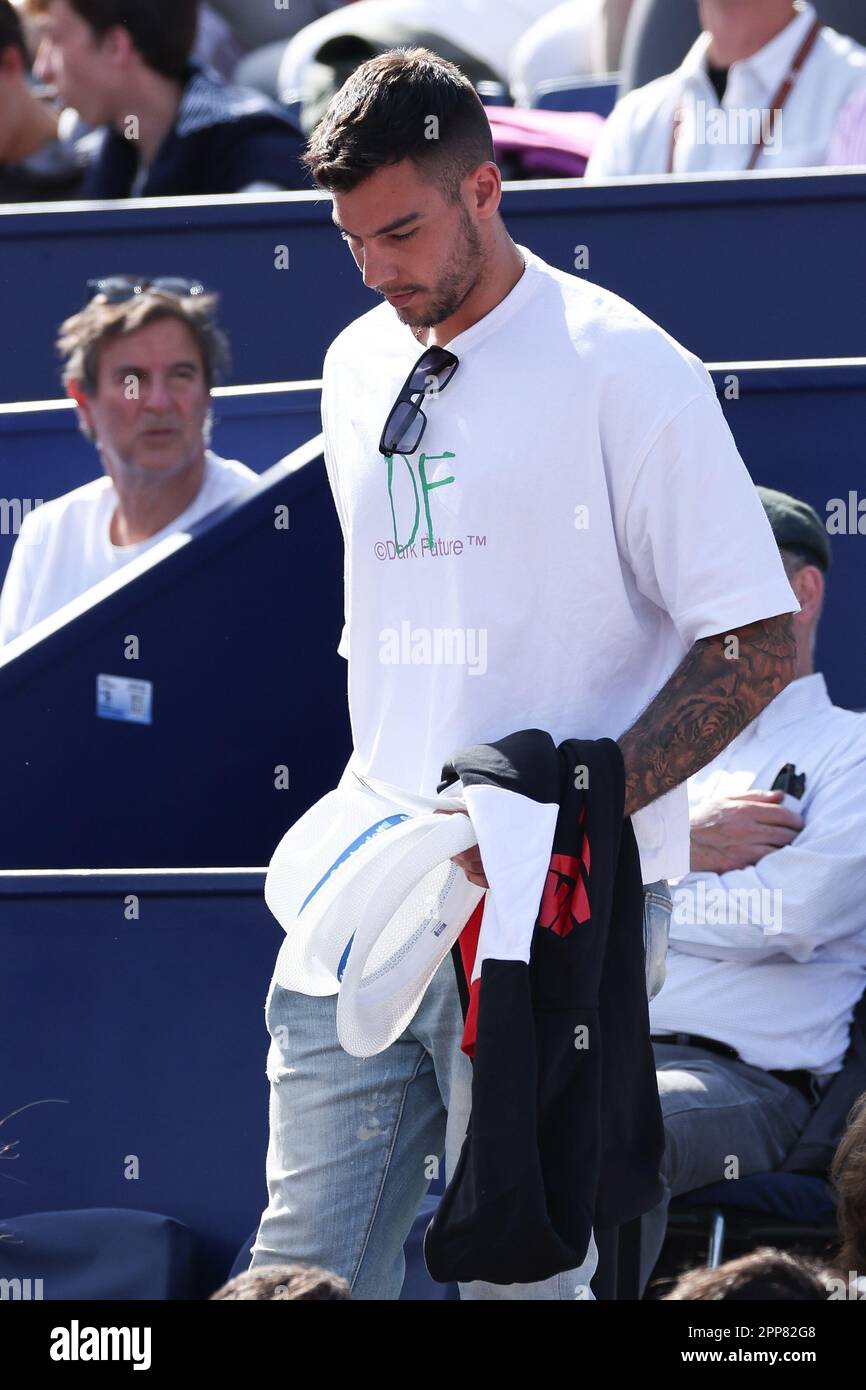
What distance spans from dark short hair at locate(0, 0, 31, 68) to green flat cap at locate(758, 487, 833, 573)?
3.04 metres

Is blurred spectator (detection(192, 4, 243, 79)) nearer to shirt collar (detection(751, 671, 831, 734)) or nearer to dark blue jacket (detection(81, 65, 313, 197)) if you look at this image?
dark blue jacket (detection(81, 65, 313, 197))

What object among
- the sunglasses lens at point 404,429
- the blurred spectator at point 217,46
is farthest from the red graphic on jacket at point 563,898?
the blurred spectator at point 217,46

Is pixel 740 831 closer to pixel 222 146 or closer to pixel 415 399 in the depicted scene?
pixel 415 399

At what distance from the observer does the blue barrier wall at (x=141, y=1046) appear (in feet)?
10.7

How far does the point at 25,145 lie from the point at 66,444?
1.36 metres

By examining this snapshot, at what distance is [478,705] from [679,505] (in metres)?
0.32

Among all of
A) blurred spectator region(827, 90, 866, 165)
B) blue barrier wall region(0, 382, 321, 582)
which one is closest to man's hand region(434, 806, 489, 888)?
blue barrier wall region(0, 382, 321, 582)

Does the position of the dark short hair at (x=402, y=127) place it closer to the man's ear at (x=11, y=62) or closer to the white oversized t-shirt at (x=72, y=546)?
the white oversized t-shirt at (x=72, y=546)

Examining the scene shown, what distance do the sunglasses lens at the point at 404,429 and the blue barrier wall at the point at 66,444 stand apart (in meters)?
2.29

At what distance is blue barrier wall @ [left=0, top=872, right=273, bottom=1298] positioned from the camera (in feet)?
10.7

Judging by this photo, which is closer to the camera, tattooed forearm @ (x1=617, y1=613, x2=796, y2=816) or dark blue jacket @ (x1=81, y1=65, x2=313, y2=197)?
tattooed forearm @ (x1=617, y1=613, x2=796, y2=816)

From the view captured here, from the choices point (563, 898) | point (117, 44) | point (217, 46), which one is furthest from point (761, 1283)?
point (217, 46)

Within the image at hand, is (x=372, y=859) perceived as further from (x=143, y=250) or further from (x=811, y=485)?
(x=143, y=250)
